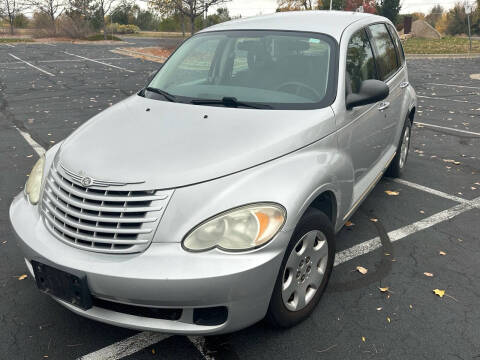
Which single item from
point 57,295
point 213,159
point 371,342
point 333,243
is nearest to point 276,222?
point 213,159

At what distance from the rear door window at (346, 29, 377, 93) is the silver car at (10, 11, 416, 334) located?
3cm

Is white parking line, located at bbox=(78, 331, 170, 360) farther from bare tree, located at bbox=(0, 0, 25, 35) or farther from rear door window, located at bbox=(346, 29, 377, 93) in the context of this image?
bare tree, located at bbox=(0, 0, 25, 35)

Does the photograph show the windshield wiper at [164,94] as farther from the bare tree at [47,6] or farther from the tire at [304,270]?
the bare tree at [47,6]

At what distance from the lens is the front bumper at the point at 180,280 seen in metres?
2.15

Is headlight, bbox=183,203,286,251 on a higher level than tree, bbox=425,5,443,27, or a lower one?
lower

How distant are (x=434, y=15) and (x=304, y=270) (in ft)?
295

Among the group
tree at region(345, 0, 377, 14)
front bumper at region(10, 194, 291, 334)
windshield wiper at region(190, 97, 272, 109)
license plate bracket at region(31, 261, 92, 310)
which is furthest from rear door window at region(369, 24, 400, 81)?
tree at region(345, 0, 377, 14)

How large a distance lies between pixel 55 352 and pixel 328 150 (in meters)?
2.10

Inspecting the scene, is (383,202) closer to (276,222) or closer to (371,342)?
(371,342)

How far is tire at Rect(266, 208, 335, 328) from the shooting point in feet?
8.18

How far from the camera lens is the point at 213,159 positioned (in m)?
2.50

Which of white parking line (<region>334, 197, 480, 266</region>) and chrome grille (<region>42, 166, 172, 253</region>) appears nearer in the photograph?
chrome grille (<region>42, 166, 172, 253</region>)

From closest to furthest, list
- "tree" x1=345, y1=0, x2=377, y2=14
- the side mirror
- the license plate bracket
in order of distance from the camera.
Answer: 1. the license plate bracket
2. the side mirror
3. "tree" x1=345, y1=0, x2=377, y2=14

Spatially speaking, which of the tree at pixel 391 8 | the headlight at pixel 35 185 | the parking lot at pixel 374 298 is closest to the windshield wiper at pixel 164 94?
the headlight at pixel 35 185
